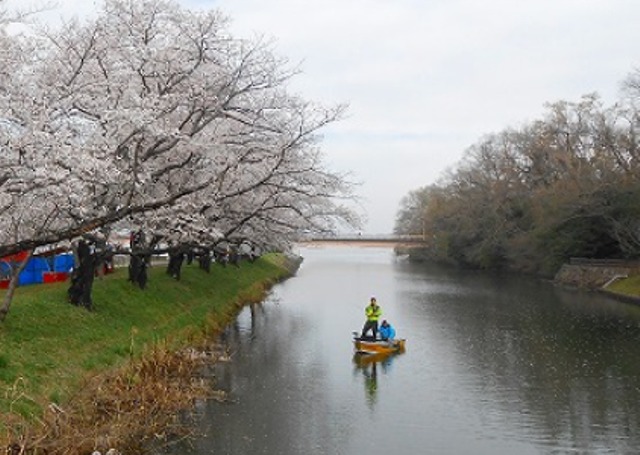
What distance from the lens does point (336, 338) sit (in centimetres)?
2431

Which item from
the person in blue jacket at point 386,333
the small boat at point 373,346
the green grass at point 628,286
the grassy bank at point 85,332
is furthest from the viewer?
the green grass at point 628,286

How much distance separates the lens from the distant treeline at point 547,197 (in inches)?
1693

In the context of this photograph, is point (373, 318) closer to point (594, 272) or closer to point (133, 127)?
point (133, 127)

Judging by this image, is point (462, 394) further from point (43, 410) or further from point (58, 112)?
point (58, 112)

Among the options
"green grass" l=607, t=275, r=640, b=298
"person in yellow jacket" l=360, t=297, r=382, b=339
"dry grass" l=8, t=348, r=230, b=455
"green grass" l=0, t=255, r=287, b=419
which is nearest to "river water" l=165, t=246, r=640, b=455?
"dry grass" l=8, t=348, r=230, b=455

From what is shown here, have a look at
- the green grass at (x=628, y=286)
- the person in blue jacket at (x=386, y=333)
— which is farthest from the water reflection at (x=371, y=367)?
the green grass at (x=628, y=286)

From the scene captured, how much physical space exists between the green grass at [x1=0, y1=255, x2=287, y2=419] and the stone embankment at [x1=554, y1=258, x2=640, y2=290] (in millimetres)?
24130

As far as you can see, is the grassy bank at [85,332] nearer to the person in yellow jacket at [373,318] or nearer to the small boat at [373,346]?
the small boat at [373,346]

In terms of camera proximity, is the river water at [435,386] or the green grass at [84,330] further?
the green grass at [84,330]

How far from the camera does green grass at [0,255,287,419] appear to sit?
1280cm

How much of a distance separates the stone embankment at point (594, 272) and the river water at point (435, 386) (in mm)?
10428

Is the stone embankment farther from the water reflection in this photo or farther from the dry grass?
the dry grass

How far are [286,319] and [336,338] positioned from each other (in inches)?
212

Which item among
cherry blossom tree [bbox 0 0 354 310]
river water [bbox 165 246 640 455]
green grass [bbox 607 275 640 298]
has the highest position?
cherry blossom tree [bbox 0 0 354 310]
